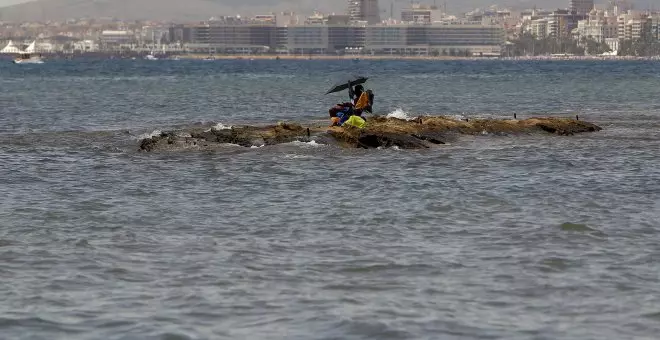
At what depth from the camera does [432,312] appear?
16344 mm

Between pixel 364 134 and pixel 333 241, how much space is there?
16.1 m

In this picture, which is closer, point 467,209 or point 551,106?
point 467,209

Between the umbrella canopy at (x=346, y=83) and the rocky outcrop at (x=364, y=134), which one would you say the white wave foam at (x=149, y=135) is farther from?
the umbrella canopy at (x=346, y=83)

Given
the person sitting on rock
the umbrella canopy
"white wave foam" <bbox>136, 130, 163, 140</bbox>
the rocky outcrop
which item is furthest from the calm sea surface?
the umbrella canopy

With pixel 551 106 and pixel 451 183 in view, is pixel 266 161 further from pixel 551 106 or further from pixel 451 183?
pixel 551 106

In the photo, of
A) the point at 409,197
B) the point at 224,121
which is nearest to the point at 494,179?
the point at 409,197

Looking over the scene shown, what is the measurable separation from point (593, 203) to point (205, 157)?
42.6 ft

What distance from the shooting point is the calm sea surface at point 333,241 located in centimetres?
1605

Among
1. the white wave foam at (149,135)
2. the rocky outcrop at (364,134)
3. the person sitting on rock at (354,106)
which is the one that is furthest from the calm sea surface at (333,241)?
the person sitting on rock at (354,106)

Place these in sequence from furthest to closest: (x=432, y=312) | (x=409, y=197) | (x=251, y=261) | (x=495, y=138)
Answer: (x=495, y=138), (x=409, y=197), (x=251, y=261), (x=432, y=312)

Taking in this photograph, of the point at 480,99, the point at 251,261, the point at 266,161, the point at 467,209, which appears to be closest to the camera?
the point at 251,261

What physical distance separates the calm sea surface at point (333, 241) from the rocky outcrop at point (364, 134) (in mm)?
926

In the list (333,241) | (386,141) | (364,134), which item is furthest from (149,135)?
(333,241)

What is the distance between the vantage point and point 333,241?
2130 centimetres
